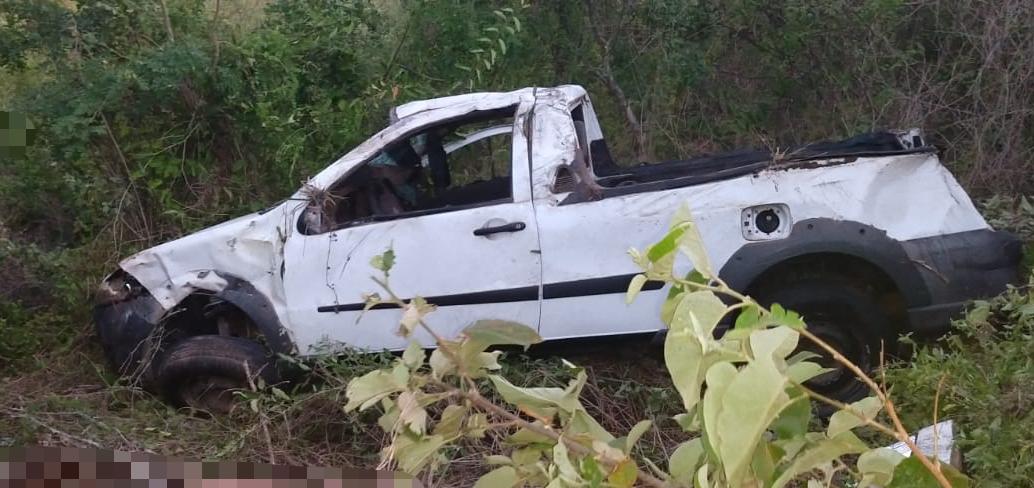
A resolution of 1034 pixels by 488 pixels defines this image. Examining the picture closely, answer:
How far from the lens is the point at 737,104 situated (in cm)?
806

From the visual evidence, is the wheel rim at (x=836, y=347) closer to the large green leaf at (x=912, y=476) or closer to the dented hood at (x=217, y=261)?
the dented hood at (x=217, y=261)

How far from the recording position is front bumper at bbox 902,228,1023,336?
4.37 meters

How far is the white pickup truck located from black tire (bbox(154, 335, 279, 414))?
1 cm

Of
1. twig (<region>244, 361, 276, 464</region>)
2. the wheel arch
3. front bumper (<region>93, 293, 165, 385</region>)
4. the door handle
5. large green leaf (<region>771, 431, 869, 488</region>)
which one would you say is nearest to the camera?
large green leaf (<region>771, 431, 869, 488</region>)

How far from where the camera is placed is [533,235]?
4469mm

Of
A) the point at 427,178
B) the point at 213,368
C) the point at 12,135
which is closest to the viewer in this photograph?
the point at 12,135

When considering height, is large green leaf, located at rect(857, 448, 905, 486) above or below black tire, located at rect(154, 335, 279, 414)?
above

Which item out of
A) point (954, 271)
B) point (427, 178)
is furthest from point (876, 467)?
point (427, 178)

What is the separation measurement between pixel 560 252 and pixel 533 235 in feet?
0.51

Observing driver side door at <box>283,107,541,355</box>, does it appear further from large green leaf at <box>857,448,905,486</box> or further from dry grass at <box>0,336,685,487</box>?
large green leaf at <box>857,448,905,486</box>

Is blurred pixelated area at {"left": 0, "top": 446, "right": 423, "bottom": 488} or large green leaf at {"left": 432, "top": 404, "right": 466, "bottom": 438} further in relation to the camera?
large green leaf at {"left": 432, "top": 404, "right": 466, "bottom": 438}

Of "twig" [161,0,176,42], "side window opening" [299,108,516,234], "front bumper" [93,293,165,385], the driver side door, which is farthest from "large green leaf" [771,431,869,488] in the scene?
"twig" [161,0,176,42]

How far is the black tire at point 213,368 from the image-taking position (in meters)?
4.75

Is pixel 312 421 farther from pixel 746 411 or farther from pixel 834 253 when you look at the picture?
pixel 746 411
